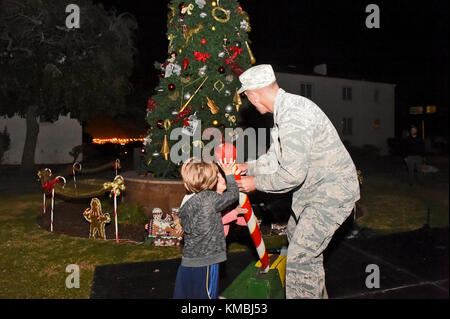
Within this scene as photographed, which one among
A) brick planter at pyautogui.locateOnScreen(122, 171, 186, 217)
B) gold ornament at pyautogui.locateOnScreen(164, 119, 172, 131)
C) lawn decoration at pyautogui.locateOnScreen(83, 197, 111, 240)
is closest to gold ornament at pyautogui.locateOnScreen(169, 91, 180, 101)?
gold ornament at pyautogui.locateOnScreen(164, 119, 172, 131)

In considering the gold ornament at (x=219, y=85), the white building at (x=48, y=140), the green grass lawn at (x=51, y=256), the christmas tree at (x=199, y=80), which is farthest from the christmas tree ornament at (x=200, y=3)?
the white building at (x=48, y=140)

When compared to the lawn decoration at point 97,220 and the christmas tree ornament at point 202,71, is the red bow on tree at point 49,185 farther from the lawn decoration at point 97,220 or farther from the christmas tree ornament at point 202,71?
the christmas tree ornament at point 202,71

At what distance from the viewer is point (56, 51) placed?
18.7 meters

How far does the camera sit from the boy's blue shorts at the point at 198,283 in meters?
3.36

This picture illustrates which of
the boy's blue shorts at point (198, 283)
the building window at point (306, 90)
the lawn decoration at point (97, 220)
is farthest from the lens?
the building window at point (306, 90)

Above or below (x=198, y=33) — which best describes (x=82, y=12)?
above

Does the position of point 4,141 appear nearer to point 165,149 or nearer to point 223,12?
point 165,149

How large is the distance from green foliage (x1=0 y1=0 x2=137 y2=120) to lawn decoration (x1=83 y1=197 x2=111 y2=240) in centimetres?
1400

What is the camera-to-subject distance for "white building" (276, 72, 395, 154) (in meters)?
34.2

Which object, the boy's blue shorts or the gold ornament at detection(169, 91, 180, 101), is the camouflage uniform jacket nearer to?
the boy's blue shorts
